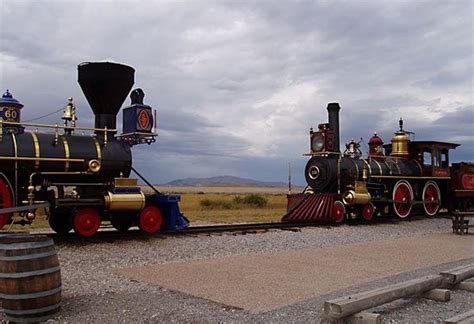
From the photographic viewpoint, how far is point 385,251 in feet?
35.0

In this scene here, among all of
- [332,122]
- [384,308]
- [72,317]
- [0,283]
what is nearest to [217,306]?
[72,317]

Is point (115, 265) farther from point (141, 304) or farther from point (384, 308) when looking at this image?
point (384, 308)

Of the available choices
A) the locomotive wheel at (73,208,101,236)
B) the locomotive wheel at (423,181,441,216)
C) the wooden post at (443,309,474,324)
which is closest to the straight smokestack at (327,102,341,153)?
the locomotive wheel at (423,181,441,216)

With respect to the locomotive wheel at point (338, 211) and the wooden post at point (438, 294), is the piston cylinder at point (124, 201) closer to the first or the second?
the wooden post at point (438, 294)

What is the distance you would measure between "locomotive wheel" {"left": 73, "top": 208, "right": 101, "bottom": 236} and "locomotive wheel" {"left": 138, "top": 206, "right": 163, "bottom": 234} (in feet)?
3.37

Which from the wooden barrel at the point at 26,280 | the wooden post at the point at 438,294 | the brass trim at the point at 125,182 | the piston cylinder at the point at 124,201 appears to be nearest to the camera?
the wooden barrel at the point at 26,280

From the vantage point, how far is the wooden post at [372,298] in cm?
488

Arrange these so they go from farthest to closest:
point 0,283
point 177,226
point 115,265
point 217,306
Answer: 1. point 177,226
2. point 115,265
3. point 217,306
4. point 0,283

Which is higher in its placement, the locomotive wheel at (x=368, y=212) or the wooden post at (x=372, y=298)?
the locomotive wheel at (x=368, y=212)

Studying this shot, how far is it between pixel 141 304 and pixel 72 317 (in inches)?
33.2

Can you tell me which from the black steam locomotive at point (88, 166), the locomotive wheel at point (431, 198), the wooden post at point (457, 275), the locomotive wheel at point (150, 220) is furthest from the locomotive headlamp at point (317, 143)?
the wooden post at point (457, 275)

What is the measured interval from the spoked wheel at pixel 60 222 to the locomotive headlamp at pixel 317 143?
9621 millimetres

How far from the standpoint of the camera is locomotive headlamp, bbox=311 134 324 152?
1809 centimetres

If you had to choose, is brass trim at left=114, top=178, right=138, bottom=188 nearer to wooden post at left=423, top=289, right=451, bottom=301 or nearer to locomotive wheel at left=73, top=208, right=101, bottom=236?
locomotive wheel at left=73, top=208, right=101, bottom=236
